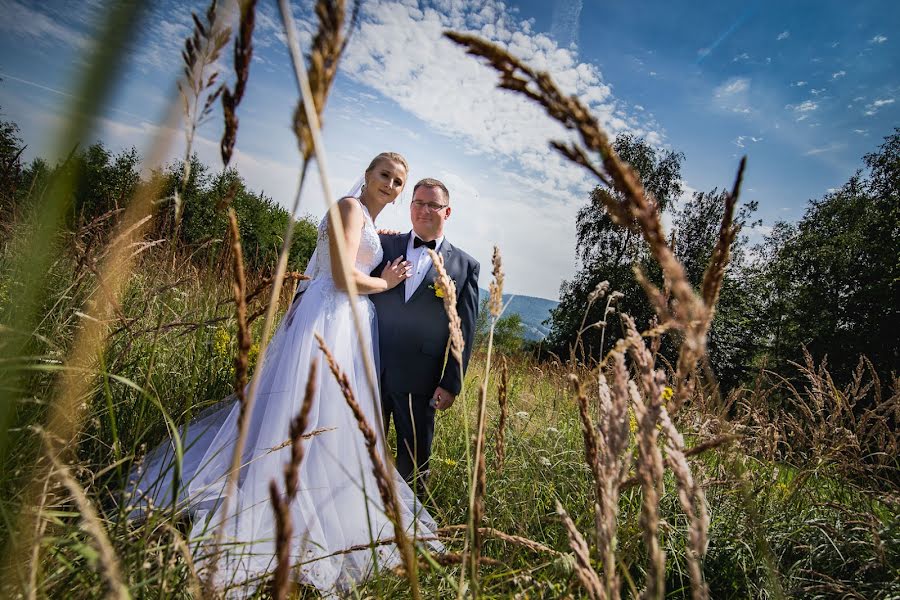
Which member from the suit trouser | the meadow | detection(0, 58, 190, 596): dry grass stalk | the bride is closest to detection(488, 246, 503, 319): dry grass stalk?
the meadow

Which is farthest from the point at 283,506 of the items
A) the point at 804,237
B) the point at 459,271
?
the point at 804,237

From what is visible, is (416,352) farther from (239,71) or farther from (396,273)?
(239,71)

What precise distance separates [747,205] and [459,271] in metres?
30.5

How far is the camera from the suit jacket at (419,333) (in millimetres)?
3400

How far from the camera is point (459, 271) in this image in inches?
142

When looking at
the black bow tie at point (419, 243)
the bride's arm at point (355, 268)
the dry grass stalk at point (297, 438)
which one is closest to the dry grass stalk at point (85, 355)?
the dry grass stalk at point (297, 438)

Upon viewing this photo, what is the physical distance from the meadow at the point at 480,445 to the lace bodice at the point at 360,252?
777mm

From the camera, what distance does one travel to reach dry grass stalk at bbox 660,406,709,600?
0.53m

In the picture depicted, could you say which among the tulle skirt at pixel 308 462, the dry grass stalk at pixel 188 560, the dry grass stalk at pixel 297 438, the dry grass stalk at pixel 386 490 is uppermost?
the dry grass stalk at pixel 297 438

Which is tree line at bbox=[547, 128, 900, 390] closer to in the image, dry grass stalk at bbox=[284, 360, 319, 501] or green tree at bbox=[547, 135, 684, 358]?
green tree at bbox=[547, 135, 684, 358]

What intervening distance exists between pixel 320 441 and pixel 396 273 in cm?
161

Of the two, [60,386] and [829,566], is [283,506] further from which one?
[829,566]

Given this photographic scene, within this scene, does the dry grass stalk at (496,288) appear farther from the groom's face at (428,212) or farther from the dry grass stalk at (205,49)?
the groom's face at (428,212)

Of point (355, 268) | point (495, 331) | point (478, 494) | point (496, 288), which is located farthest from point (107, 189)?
point (495, 331)
